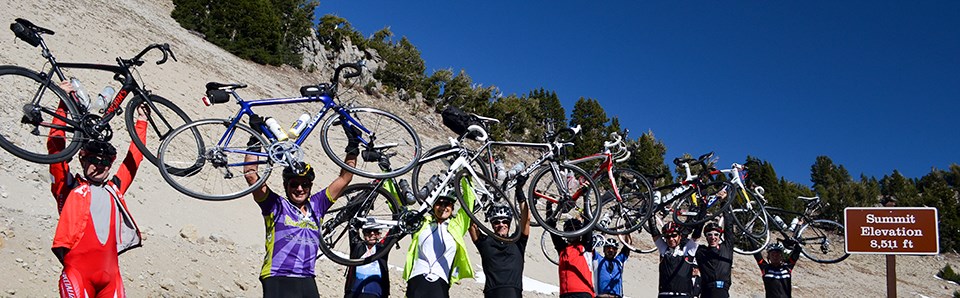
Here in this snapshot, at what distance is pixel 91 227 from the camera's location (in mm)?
5047

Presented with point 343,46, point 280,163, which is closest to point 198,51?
point 343,46

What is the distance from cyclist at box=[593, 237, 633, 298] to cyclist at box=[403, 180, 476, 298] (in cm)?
307

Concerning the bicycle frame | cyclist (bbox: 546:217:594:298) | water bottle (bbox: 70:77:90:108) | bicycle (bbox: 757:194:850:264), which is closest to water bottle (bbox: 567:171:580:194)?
cyclist (bbox: 546:217:594:298)

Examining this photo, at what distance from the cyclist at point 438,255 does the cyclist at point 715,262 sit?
4.31 m

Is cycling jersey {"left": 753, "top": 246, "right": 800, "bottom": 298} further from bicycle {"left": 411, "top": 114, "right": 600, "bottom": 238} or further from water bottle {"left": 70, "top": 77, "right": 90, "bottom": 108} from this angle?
water bottle {"left": 70, "top": 77, "right": 90, "bottom": 108}

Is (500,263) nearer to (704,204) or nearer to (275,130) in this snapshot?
(275,130)

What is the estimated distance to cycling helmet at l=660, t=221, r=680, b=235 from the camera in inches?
391

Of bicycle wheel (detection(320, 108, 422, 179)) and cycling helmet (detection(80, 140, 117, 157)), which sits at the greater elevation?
bicycle wheel (detection(320, 108, 422, 179))

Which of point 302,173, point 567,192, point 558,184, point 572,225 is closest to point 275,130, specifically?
point 302,173

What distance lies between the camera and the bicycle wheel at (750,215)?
11180mm

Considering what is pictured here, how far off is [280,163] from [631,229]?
16.6ft

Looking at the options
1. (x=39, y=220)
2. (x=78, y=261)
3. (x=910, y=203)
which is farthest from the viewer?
(x=910, y=203)

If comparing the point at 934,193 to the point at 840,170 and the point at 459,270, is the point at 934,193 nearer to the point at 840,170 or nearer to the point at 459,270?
the point at 840,170

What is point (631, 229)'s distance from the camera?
31.0 feet
